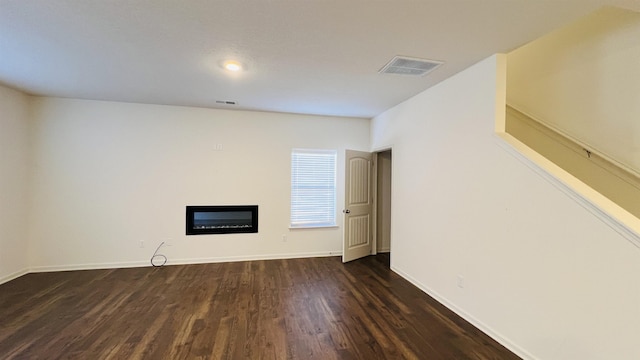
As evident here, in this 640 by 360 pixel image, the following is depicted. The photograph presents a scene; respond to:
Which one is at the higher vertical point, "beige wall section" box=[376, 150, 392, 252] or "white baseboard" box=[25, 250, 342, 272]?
"beige wall section" box=[376, 150, 392, 252]

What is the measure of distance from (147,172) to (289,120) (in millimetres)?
2537

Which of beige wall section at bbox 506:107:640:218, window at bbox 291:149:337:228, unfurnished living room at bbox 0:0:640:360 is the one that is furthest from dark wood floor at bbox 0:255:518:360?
beige wall section at bbox 506:107:640:218

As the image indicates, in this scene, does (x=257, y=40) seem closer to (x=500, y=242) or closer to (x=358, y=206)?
(x=500, y=242)

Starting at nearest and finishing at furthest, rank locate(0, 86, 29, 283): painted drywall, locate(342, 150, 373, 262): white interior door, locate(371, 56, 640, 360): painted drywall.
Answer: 1. locate(371, 56, 640, 360): painted drywall
2. locate(0, 86, 29, 283): painted drywall
3. locate(342, 150, 373, 262): white interior door

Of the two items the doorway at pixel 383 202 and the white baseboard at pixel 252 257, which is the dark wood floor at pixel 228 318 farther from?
the doorway at pixel 383 202

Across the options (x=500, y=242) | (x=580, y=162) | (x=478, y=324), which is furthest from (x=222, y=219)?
(x=580, y=162)

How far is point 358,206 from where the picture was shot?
5.20m

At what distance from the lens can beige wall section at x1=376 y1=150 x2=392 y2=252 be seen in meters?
5.68

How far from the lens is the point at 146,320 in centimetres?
286

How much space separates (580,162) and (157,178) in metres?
5.74

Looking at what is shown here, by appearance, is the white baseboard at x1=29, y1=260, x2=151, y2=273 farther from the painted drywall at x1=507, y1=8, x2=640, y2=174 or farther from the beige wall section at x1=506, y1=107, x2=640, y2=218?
the painted drywall at x1=507, y1=8, x2=640, y2=174

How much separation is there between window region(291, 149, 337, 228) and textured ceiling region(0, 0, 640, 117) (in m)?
1.71

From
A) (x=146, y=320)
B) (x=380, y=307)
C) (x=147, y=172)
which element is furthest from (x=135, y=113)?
(x=380, y=307)

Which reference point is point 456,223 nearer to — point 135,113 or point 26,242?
point 135,113
